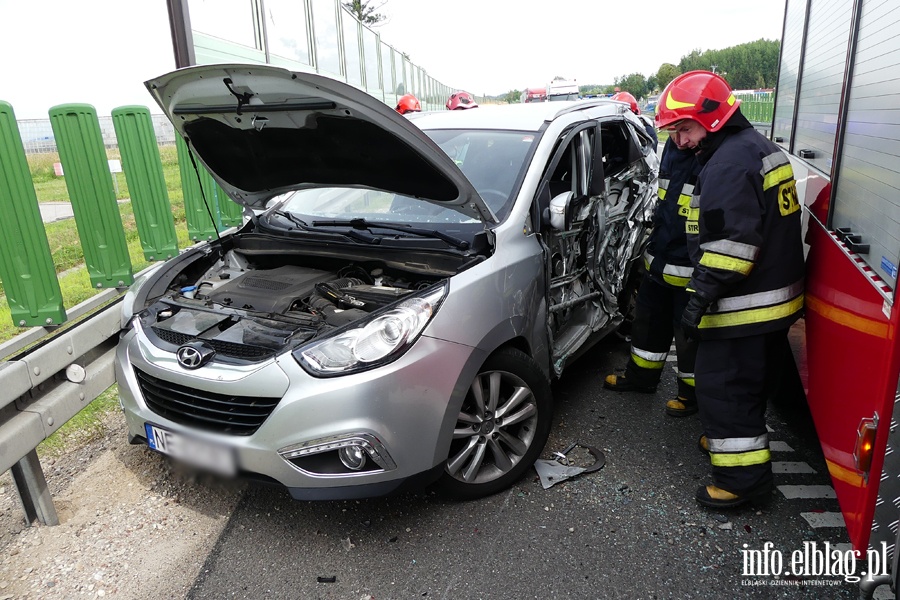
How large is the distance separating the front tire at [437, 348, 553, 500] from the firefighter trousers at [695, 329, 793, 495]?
77cm

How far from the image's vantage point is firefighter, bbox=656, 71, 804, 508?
8.57ft

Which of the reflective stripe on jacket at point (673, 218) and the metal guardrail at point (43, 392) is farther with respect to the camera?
the reflective stripe on jacket at point (673, 218)

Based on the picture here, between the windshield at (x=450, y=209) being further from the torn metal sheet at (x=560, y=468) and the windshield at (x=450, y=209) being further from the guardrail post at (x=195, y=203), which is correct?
the guardrail post at (x=195, y=203)

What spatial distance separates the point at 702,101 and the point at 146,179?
147 inches

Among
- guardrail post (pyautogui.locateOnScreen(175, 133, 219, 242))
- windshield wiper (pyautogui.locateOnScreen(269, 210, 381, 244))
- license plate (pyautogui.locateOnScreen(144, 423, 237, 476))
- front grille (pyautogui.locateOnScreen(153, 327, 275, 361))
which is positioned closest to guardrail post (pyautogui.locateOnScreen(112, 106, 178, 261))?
guardrail post (pyautogui.locateOnScreen(175, 133, 219, 242))

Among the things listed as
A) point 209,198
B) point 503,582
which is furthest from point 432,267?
point 209,198

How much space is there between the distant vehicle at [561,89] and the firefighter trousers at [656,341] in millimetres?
23719

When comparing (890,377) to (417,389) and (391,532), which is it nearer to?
(417,389)

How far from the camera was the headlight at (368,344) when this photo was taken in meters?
2.33

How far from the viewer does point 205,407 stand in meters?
2.46

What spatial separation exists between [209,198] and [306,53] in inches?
214

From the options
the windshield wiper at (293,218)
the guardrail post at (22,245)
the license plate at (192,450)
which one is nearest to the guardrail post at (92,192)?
the guardrail post at (22,245)

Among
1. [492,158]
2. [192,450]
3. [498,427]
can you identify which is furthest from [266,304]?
[492,158]

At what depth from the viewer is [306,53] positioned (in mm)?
10266
